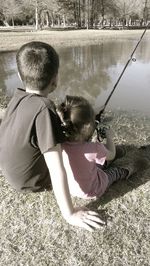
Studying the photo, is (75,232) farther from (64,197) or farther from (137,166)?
(137,166)

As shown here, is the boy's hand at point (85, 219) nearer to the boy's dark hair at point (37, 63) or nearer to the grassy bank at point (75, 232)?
the grassy bank at point (75, 232)

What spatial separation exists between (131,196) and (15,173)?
3.43ft

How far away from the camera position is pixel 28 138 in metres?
2.64

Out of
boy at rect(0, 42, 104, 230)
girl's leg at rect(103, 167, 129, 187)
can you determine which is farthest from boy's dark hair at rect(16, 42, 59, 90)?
girl's leg at rect(103, 167, 129, 187)

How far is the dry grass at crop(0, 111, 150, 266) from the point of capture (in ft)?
8.19

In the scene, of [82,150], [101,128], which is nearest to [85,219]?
[82,150]

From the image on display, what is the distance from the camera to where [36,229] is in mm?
2773

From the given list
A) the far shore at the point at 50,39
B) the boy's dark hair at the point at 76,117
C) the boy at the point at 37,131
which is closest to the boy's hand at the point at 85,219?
the boy at the point at 37,131

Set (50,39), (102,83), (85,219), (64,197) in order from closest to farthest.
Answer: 1. (64,197)
2. (85,219)
3. (102,83)
4. (50,39)

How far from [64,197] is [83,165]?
0.39 meters

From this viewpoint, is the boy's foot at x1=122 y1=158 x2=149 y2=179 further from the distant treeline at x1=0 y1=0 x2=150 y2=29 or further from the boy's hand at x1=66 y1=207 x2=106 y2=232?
the distant treeline at x1=0 y1=0 x2=150 y2=29

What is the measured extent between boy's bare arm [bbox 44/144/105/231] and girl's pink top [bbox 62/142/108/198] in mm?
Result: 222

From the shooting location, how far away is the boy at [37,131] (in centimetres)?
248

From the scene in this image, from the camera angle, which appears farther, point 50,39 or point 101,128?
point 50,39
